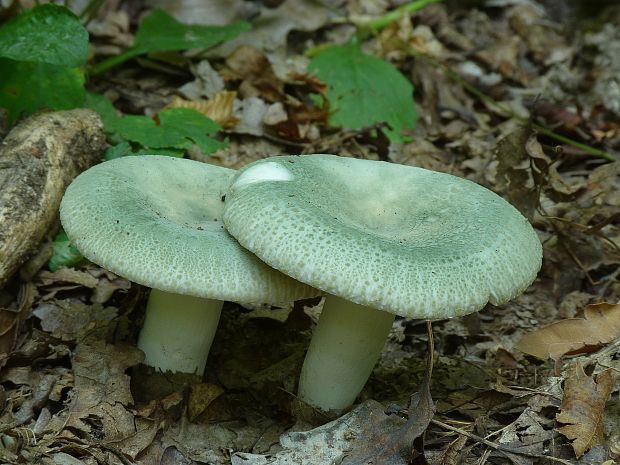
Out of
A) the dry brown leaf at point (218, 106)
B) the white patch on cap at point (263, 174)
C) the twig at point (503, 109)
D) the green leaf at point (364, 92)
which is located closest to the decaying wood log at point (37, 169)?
the dry brown leaf at point (218, 106)

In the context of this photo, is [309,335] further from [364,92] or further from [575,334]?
[364,92]

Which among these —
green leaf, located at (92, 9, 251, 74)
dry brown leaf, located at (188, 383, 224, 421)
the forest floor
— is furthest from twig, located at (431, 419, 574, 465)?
green leaf, located at (92, 9, 251, 74)

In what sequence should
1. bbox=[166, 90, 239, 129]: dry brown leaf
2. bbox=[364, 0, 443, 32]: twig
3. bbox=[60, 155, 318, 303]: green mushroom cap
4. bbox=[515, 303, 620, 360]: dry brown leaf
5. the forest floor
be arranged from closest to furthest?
bbox=[60, 155, 318, 303]: green mushroom cap < the forest floor < bbox=[515, 303, 620, 360]: dry brown leaf < bbox=[166, 90, 239, 129]: dry brown leaf < bbox=[364, 0, 443, 32]: twig

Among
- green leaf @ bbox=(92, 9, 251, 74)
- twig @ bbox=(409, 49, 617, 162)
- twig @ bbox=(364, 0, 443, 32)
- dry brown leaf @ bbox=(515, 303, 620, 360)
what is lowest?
twig @ bbox=(409, 49, 617, 162)

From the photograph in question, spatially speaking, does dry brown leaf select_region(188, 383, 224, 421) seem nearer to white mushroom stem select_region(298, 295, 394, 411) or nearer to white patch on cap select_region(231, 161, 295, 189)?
white mushroom stem select_region(298, 295, 394, 411)

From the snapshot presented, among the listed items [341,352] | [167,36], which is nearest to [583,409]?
[341,352]

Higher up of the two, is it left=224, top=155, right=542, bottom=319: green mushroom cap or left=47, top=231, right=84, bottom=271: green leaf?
left=224, top=155, right=542, bottom=319: green mushroom cap

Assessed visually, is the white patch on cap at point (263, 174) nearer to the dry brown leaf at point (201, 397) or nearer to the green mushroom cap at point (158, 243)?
the green mushroom cap at point (158, 243)

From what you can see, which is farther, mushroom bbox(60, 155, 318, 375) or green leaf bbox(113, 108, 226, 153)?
green leaf bbox(113, 108, 226, 153)

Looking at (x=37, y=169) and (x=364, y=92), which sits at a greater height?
(x=37, y=169)
